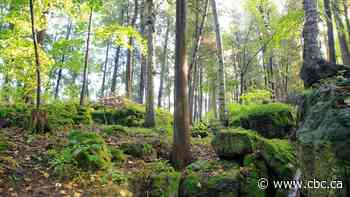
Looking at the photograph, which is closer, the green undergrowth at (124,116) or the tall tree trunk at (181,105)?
the tall tree trunk at (181,105)

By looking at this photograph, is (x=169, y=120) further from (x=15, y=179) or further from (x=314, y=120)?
(x=314, y=120)

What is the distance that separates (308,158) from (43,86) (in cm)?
853

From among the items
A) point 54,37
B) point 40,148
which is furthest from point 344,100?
point 54,37

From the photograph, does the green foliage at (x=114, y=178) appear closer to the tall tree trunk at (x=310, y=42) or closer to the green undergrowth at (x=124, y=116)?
the tall tree trunk at (x=310, y=42)

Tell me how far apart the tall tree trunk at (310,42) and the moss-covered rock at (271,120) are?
1.11m

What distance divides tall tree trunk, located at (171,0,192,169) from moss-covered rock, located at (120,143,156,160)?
0.77 m

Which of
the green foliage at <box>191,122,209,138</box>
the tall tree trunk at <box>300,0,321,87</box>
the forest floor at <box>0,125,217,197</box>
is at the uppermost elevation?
the tall tree trunk at <box>300,0,321,87</box>

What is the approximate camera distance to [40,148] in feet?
22.3

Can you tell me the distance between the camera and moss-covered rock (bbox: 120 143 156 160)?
7.35 meters

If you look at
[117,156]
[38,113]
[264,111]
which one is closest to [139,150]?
[117,156]

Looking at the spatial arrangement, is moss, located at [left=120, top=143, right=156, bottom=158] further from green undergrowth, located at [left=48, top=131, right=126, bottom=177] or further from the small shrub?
the small shrub

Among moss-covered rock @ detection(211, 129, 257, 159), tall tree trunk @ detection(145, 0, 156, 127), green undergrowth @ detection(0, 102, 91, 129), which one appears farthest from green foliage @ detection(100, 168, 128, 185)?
tall tree trunk @ detection(145, 0, 156, 127)

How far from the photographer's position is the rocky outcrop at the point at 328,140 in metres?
3.52

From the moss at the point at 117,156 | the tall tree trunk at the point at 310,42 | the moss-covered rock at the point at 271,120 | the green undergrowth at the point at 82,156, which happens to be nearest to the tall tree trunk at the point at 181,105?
the moss at the point at 117,156
